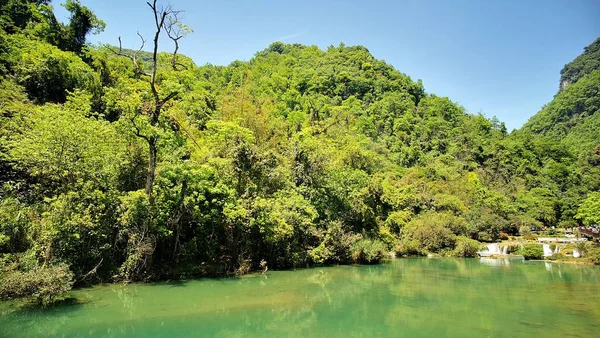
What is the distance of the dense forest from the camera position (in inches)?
537

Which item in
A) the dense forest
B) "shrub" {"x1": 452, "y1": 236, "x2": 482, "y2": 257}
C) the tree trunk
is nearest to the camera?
the dense forest

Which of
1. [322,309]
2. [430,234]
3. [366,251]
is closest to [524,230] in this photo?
[430,234]

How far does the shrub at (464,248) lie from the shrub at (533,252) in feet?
11.6

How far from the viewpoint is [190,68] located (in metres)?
18.2

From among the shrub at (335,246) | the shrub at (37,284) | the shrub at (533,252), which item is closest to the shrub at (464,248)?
the shrub at (533,252)

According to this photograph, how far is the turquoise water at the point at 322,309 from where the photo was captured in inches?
341

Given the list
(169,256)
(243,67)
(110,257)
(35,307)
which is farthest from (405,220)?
(243,67)

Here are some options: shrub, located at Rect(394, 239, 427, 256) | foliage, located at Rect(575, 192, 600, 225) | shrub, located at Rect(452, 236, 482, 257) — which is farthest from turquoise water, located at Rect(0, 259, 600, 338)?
foliage, located at Rect(575, 192, 600, 225)

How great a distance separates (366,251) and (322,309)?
11.8 metres

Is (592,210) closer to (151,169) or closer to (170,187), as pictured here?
(170,187)

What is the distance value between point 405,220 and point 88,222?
991 inches

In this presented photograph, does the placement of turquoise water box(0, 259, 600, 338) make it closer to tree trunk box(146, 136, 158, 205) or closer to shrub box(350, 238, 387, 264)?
tree trunk box(146, 136, 158, 205)

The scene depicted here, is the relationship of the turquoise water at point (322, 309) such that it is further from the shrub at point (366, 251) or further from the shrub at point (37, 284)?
the shrub at point (366, 251)

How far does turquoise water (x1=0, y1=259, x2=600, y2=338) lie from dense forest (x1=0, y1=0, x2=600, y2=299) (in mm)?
1644
